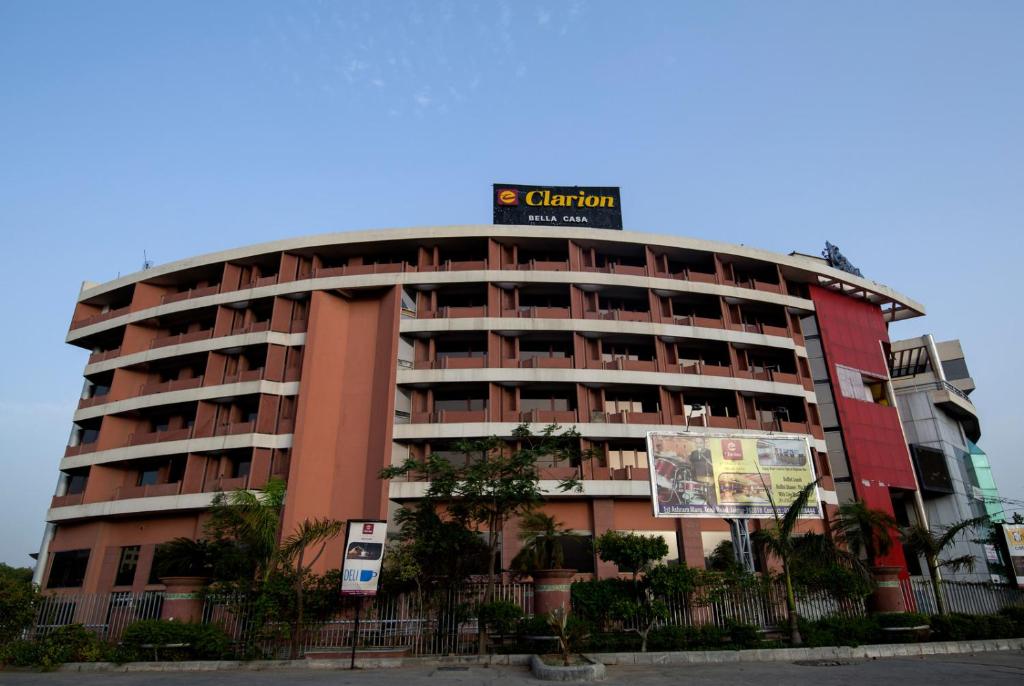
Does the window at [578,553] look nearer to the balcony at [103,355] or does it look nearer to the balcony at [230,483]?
the balcony at [230,483]

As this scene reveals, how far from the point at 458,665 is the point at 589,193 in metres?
30.0

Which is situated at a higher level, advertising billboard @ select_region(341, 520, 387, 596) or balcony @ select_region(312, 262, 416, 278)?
balcony @ select_region(312, 262, 416, 278)

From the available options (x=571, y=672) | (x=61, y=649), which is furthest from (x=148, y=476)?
(x=571, y=672)

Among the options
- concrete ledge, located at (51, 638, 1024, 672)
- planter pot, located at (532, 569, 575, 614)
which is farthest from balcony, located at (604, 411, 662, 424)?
concrete ledge, located at (51, 638, 1024, 672)

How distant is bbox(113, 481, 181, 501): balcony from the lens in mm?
32438

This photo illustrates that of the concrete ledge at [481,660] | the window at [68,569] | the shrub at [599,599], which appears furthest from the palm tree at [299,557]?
the window at [68,569]

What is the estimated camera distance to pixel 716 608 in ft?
64.0

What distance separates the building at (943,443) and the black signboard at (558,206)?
24.9 meters

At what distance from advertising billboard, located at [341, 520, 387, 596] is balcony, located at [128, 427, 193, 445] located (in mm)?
20751

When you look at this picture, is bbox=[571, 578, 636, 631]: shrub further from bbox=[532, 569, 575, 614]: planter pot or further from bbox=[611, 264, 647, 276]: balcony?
bbox=[611, 264, 647, 276]: balcony

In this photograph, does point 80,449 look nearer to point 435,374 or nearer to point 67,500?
point 67,500

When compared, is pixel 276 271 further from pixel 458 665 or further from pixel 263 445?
pixel 458 665

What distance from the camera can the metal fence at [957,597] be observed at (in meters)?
23.5

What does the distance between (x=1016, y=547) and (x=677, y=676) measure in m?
20.4
